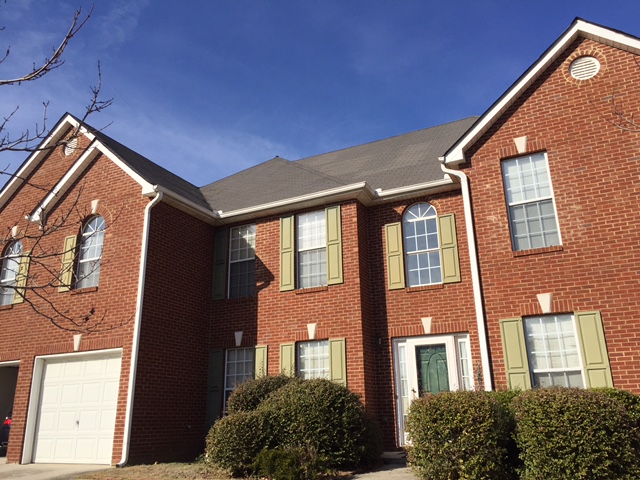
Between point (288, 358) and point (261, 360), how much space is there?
0.77 m

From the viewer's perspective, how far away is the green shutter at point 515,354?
9.68 metres

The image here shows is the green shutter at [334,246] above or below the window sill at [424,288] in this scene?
above

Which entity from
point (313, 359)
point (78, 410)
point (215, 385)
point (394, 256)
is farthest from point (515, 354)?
point (78, 410)

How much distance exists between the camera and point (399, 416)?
1136 centimetres

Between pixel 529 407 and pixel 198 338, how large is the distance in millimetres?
8354

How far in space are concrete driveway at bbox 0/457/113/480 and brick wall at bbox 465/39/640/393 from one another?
8260 mm

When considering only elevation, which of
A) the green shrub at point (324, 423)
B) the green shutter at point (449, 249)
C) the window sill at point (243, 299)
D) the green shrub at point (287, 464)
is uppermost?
the green shutter at point (449, 249)

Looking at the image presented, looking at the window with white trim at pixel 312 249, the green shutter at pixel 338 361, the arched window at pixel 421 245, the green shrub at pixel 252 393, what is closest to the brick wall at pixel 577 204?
the arched window at pixel 421 245

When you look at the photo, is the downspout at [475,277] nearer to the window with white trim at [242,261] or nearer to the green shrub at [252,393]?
the green shrub at [252,393]

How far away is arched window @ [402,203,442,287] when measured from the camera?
1202 centimetres

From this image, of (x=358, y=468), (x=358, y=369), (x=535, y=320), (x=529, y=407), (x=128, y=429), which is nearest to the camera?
(x=529, y=407)

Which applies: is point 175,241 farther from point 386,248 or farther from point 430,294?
point 430,294

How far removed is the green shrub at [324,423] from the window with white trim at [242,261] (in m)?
4.53

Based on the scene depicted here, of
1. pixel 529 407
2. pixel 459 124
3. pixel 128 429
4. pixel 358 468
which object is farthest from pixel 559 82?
pixel 128 429
